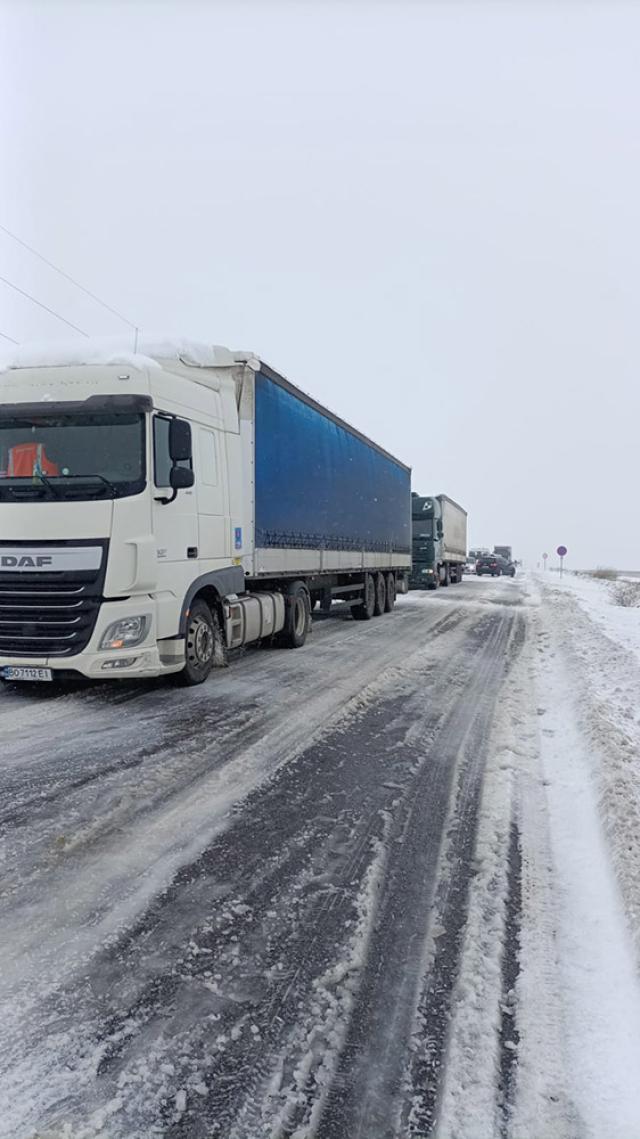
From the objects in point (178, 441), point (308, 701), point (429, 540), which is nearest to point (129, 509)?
point (178, 441)

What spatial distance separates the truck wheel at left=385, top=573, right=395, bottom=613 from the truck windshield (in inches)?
474

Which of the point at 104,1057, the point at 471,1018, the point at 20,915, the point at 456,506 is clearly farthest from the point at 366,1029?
the point at 456,506

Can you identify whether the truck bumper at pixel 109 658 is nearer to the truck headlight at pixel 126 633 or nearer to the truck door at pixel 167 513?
the truck headlight at pixel 126 633

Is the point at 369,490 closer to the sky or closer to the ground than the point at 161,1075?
closer to the sky

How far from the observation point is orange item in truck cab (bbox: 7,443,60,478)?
6602 mm

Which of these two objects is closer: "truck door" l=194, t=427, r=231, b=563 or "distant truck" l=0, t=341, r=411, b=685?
"distant truck" l=0, t=341, r=411, b=685

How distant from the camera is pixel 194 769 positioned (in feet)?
16.0

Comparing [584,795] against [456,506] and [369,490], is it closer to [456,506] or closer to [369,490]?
[369,490]

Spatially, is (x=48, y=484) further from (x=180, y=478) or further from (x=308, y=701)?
(x=308, y=701)

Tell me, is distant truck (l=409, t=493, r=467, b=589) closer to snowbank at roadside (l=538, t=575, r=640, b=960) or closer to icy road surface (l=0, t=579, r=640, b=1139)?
snowbank at roadside (l=538, t=575, r=640, b=960)

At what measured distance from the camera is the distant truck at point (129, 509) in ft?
21.1

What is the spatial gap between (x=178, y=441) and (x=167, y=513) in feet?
2.56

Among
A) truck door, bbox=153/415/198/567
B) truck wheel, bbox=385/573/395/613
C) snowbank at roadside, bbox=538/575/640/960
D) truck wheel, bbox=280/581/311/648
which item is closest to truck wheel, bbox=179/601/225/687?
truck door, bbox=153/415/198/567

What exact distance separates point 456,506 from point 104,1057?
34.3m
